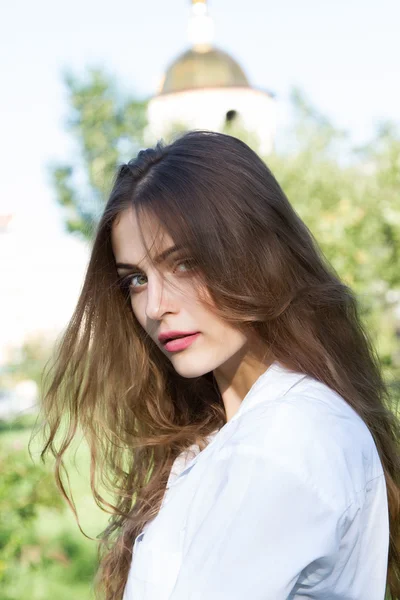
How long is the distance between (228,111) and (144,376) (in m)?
29.7

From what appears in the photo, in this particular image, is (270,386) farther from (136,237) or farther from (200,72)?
(200,72)

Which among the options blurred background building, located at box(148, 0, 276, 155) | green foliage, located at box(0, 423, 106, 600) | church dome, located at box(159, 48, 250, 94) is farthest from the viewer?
church dome, located at box(159, 48, 250, 94)

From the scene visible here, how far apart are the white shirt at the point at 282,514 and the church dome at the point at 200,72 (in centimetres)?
2986

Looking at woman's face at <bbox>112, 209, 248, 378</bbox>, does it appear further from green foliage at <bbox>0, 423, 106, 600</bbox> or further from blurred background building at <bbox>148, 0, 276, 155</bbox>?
blurred background building at <bbox>148, 0, 276, 155</bbox>

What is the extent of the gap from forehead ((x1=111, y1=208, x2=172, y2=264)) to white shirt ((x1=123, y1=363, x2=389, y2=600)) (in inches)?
15.9

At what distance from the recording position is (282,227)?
1.99m

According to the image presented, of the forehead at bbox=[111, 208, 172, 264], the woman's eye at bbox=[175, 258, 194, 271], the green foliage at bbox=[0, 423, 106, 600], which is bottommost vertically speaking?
the green foliage at bbox=[0, 423, 106, 600]

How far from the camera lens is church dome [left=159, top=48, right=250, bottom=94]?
31.1 m

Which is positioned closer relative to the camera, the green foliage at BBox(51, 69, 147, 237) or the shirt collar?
the shirt collar

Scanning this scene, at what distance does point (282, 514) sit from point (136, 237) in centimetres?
80

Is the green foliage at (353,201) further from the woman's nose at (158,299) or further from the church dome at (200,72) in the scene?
the church dome at (200,72)

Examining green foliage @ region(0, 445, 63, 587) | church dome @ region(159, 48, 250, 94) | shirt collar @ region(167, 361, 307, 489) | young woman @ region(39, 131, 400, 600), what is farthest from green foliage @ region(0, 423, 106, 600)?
church dome @ region(159, 48, 250, 94)

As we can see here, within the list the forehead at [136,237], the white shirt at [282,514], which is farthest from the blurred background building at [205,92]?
the white shirt at [282,514]

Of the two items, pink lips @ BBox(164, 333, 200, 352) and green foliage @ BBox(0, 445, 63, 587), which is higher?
pink lips @ BBox(164, 333, 200, 352)
